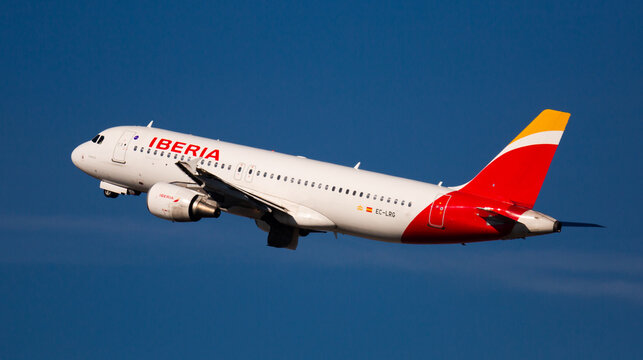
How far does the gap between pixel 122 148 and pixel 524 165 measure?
21850 mm

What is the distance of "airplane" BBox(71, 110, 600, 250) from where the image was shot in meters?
47.8

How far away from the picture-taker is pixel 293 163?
51781 mm

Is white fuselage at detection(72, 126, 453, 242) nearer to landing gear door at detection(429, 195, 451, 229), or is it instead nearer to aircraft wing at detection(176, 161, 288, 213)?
landing gear door at detection(429, 195, 451, 229)

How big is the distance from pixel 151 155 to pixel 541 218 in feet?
68.8

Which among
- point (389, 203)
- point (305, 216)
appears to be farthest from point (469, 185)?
point (305, 216)

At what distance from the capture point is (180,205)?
165ft

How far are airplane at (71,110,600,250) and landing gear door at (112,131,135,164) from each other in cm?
7

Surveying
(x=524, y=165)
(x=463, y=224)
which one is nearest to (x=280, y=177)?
(x=463, y=224)

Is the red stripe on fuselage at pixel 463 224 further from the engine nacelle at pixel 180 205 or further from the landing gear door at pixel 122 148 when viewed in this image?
the landing gear door at pixel 122 148

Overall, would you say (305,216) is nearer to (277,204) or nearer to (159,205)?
(277,204)

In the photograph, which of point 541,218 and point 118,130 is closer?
point 541,218

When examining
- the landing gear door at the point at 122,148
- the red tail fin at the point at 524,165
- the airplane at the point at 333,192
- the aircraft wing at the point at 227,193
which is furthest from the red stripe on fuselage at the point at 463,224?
the landing gear door at the point at 122,148

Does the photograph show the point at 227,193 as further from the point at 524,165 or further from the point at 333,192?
the point at 524,165

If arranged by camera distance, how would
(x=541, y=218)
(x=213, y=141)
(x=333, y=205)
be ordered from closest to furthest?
(x=541, y=218) → (x=333, y=205) → (x=213, y=141)
